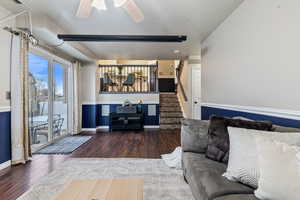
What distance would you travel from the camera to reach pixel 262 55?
233 centimetres

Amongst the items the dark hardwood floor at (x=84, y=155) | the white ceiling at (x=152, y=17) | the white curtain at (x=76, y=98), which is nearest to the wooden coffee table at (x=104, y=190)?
the dark hardwood floor at (x=84, y=155)

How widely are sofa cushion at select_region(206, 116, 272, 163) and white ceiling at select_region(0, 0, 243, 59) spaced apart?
1.90 metres

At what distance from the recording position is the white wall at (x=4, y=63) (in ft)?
9.57

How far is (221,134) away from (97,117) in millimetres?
5647

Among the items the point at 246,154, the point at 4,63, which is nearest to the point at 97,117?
the point at 4,63

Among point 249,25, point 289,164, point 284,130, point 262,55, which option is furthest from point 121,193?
point 249,25

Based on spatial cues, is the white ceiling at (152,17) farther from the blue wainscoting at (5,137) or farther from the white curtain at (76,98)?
the blue wainscoting at (5,137)

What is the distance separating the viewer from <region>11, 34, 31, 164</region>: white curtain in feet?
10.2

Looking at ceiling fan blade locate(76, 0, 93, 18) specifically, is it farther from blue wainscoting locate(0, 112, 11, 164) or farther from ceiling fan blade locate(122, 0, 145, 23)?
blue wainscoting locate(0, 112, 11, 164)

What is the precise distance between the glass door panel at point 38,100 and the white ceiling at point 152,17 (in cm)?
110

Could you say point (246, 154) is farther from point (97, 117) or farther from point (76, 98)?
point (97, 117)

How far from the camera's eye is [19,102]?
3.16m

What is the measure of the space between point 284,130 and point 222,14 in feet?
7.64

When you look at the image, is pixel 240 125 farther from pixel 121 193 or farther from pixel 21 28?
pixel 21 28
